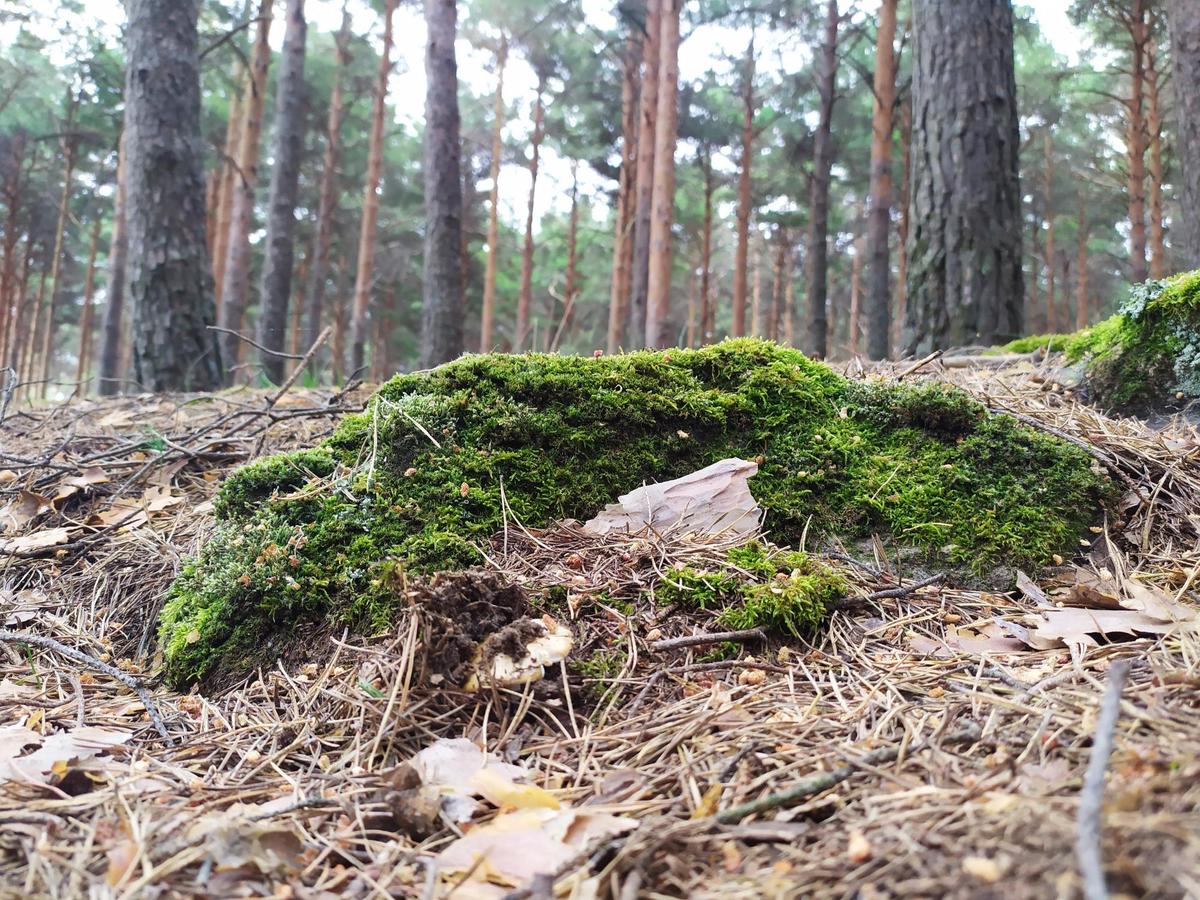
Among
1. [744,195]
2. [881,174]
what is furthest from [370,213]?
[881,174]

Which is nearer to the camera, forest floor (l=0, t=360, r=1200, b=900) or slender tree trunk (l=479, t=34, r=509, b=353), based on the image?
forest floor (l=0, t=360, r=1200, b=900)

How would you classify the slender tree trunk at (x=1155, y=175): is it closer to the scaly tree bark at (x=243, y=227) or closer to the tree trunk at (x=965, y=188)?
the tree trunk at (x=965, y=188)

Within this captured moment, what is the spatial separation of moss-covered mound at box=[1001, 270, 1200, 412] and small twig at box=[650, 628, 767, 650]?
2.03 m

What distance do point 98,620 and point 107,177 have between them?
22.9m

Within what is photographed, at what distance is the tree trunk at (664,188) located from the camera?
960 centimetres

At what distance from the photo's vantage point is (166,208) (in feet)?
18.3

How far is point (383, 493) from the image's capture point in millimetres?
2057

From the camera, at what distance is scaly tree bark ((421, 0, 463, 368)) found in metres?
7.36

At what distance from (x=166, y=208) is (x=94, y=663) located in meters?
4.90

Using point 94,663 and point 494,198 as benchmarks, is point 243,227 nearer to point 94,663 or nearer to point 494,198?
point 494,198

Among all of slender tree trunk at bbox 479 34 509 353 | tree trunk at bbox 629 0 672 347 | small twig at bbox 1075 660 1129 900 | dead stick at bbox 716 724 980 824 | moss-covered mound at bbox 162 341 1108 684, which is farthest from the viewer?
slender tree trunk at bbox 479 34 509 353

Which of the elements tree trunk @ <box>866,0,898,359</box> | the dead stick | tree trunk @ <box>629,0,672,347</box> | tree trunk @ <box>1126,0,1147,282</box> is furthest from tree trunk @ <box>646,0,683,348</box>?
the dead stick

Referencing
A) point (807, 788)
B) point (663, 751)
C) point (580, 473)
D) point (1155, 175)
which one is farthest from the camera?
point (1155, 175)

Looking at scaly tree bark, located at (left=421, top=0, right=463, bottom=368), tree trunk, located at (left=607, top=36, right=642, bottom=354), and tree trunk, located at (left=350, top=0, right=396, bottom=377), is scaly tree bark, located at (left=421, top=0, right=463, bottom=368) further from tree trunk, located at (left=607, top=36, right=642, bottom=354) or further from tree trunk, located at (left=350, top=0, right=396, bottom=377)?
tree trunk, located at (left=607, top=36, right=642, bottom=354)
